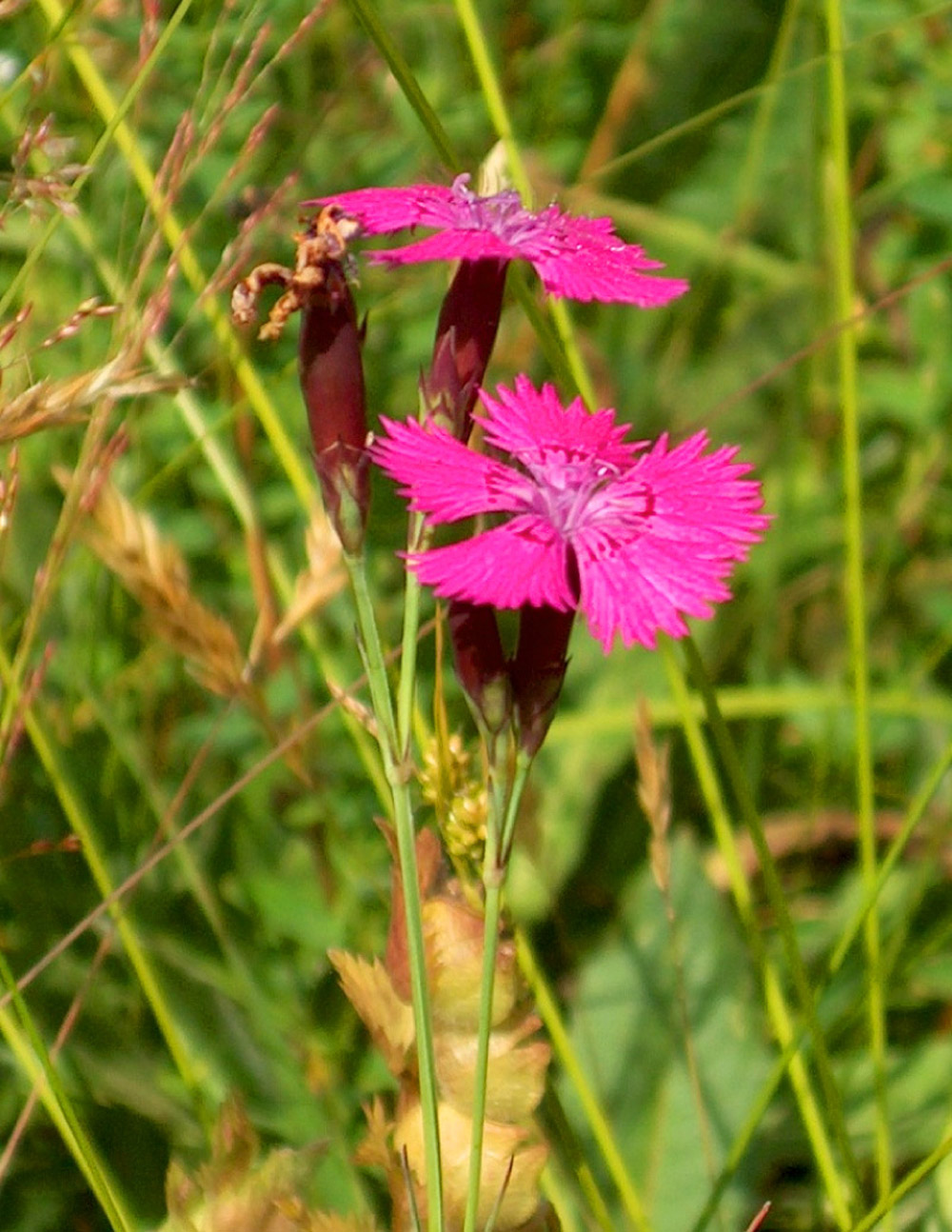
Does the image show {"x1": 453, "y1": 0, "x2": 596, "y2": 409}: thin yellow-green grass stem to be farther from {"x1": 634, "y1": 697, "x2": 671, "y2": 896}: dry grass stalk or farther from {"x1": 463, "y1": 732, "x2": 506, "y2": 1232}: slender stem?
{"x1": 463, "y1": 732, "x2": 506, "y2": 1232}: slender stem

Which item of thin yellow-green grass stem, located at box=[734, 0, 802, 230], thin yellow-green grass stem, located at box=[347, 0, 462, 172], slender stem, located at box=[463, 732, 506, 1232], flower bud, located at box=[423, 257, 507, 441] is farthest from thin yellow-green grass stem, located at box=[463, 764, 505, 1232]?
thin yellow-green grass stem, located at box=[734, 0, 802, 230]

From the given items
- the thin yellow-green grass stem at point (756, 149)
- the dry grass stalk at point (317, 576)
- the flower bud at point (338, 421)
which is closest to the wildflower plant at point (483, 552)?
the flower bud at point (338, 421)

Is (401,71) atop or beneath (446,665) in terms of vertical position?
atop

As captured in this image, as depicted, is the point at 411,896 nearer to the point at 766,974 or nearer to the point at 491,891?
the point at 491,891

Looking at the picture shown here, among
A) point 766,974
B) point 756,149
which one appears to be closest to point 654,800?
point 766,974

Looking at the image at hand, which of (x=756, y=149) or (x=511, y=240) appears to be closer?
(x=511, y=240)

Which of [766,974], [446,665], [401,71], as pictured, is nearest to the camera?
[401,71]

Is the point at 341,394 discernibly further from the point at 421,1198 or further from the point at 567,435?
the point at 421,1198
